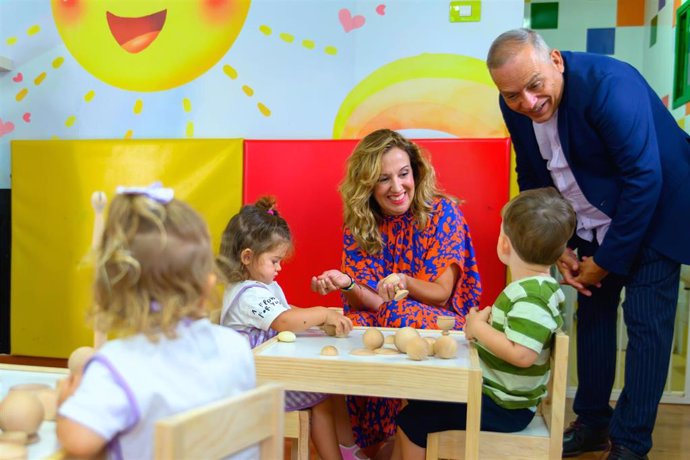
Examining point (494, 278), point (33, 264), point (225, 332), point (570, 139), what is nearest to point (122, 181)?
point (33, 264)

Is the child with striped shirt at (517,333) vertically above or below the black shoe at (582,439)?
above

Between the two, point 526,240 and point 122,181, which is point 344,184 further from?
point 122,181

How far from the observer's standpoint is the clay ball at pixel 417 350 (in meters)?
1.35

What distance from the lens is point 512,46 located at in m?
1.77

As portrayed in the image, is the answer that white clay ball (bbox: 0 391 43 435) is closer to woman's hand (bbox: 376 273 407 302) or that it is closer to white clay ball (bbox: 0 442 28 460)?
white clay ball (bbox: 0 442 28 460)

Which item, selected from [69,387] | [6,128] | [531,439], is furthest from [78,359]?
[6,128]

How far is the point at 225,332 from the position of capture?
1000 mm

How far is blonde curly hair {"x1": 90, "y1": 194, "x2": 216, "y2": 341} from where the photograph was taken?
0.89m

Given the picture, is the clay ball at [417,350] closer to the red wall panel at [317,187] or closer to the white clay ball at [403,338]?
the white clay ball at [403,338]

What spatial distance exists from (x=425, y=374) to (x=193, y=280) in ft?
1.80

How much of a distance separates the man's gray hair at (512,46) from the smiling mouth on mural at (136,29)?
1.70 metres

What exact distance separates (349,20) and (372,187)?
3.23 feet

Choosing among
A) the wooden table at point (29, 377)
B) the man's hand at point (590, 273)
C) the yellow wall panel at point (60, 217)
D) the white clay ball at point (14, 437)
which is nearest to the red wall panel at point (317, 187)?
the yellow wall panel at point (60, 217)

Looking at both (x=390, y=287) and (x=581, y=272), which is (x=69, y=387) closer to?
(x=390, y=287)
